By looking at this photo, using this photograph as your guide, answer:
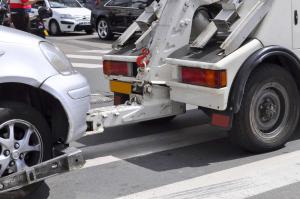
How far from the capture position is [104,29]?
1927 cm

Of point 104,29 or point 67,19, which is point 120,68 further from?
point 67,19

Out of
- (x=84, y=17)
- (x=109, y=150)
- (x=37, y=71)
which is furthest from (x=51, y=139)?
(x=84, y=17)

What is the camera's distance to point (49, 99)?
15.2ft

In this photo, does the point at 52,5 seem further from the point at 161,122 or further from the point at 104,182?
the point at 104,182

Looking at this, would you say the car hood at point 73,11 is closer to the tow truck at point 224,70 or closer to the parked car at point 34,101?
the tow truck at point 224,70

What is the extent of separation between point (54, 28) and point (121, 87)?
15.7 m

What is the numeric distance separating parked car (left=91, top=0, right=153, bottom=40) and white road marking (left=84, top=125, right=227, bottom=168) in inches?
431

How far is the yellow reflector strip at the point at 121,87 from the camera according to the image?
250 inches

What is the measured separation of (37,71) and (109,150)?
6.59ft

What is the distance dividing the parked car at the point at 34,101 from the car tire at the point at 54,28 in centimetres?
1704

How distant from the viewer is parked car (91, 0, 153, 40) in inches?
696

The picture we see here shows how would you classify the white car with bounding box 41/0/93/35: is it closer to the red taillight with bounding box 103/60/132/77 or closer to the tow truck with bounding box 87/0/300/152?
the red taillight with bounding box 103/60/132/77

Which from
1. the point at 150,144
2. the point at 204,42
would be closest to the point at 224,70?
the point at 204,42

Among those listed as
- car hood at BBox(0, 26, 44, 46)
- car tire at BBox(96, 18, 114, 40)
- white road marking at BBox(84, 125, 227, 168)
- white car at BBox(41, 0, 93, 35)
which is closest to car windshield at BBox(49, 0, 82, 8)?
white car at BBox(41, 0, 93, 35)
